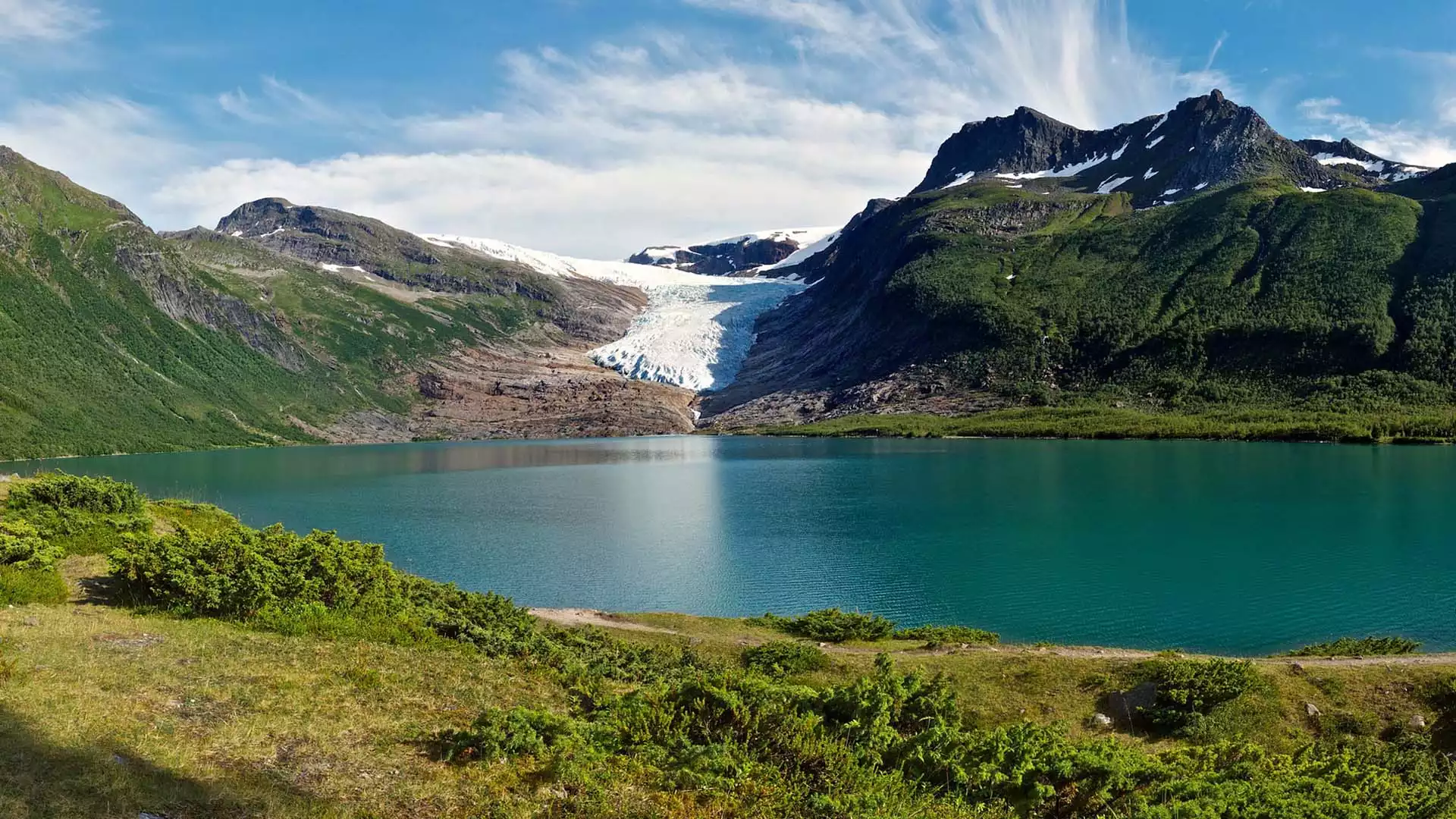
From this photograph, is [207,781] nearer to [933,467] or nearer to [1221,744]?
[1221,744]

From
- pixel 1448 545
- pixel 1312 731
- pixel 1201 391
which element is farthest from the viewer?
pixel 1201 391

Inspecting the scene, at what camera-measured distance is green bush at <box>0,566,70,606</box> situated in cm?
1720

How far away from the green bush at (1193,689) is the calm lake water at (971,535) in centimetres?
1062

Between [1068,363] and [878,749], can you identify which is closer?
[878,749]

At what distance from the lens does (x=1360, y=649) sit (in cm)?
2425

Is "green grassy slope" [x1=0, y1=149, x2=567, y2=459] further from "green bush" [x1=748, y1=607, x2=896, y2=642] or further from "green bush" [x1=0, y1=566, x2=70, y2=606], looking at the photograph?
"green bush" [x1=748, y1=607, x2=896, y2=642]

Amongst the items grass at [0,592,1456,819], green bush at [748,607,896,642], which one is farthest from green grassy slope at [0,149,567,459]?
grass at [0,592,1456,819]

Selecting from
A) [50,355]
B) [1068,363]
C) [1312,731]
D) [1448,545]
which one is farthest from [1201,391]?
[50,355]

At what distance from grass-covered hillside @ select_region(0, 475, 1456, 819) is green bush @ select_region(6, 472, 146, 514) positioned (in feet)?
5.24

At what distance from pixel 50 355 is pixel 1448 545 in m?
206

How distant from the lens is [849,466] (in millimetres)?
101188

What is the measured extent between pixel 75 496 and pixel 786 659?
24030mm

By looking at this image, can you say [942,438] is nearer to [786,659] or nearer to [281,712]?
[786,659]

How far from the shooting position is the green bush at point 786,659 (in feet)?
73.5
